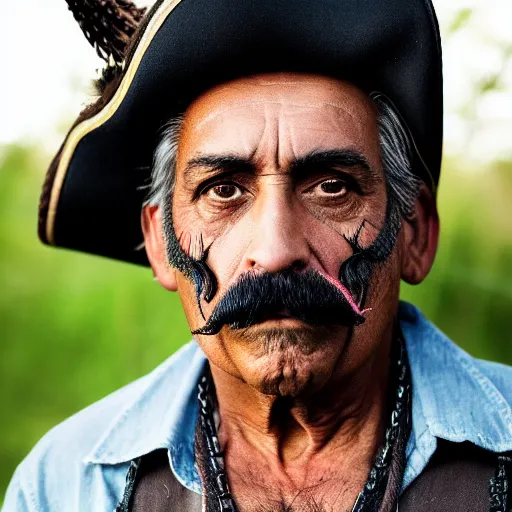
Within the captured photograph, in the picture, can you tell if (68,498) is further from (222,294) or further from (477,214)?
(477,214)

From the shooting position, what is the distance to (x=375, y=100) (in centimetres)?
217

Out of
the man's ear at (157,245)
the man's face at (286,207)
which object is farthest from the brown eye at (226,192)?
the man's ear at (157,245)

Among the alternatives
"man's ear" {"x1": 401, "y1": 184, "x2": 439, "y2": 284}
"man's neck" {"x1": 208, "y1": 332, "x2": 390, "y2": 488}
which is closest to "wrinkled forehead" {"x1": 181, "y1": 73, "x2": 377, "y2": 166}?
"man's ear" {"x1": 401, "y1": 184, "x2": 439, "y2": 284}

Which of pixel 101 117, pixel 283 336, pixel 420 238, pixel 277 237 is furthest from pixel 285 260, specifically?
pixel 101 117

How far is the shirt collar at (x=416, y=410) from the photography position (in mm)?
2207

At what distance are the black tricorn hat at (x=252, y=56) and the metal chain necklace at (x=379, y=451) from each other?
0.53m

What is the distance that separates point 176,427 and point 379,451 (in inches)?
21.9

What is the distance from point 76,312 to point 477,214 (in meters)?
1.64

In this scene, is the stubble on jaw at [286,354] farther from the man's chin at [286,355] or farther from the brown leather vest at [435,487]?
the brown leather vest at [435,487]

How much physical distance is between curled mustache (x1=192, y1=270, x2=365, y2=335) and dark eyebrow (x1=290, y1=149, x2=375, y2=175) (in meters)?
0.26

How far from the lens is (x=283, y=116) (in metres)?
2.05

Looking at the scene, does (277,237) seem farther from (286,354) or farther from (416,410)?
(416,410)

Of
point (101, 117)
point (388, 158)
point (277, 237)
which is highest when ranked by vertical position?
point (101, 117)

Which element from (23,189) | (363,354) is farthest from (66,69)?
(363,354)
